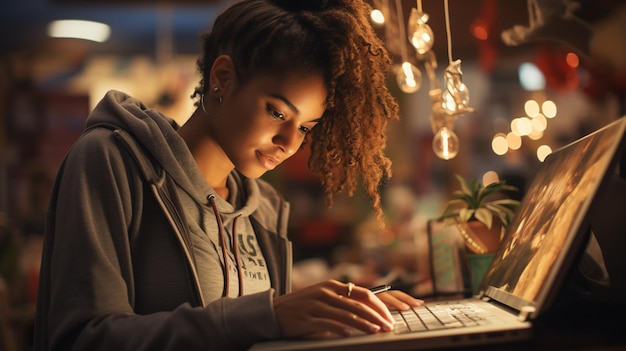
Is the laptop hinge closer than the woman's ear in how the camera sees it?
Yes

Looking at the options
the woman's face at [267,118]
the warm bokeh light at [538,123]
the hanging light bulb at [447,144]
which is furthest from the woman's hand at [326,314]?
the warm bokeh light at [538,123]

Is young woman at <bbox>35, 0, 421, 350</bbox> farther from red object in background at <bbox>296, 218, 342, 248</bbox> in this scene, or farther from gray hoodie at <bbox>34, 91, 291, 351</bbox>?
red object in background at <bbox>296, 218, 342, 248</bbox>

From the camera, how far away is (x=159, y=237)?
3.92 ft

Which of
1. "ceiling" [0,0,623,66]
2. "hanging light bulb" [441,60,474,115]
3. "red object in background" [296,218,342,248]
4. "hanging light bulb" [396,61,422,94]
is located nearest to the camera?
"hanging light bulb" [441,60,474,115]

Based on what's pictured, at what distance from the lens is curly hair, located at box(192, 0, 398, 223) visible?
4.36 feet

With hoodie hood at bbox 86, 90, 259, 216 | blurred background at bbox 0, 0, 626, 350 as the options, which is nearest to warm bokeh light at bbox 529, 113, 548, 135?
blurred background at bbox 0, 0, 626, 350

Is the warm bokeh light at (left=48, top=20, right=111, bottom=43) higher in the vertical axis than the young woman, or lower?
higher

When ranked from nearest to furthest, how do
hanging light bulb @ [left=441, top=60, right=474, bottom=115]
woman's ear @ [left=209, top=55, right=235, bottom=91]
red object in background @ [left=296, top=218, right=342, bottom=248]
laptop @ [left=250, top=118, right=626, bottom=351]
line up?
laptop @ [left=250, top=118, right=626, bottom=351], woman's ear @ [left=209, top=55, right=235, bottom=91], hanging light bulb @ [left=441, top=60, right=474, bottom=115], red object in background @ [left=296, top=218, right=342, bottom=248]

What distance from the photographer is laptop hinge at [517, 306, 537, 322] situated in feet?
3.04

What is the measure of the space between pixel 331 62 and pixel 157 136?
1.27ft

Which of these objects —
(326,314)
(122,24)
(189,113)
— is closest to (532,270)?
(326,314)

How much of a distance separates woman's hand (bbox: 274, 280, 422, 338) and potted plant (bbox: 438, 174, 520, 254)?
70cm

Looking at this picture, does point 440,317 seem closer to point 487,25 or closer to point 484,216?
point 484,216

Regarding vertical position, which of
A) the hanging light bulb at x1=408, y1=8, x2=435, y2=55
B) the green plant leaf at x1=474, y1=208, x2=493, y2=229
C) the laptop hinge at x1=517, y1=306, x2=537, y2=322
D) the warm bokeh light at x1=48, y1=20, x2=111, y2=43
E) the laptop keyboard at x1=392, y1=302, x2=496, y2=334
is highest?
the warm bokeh light at x1=48, y1=20, x2=111, y2=43
